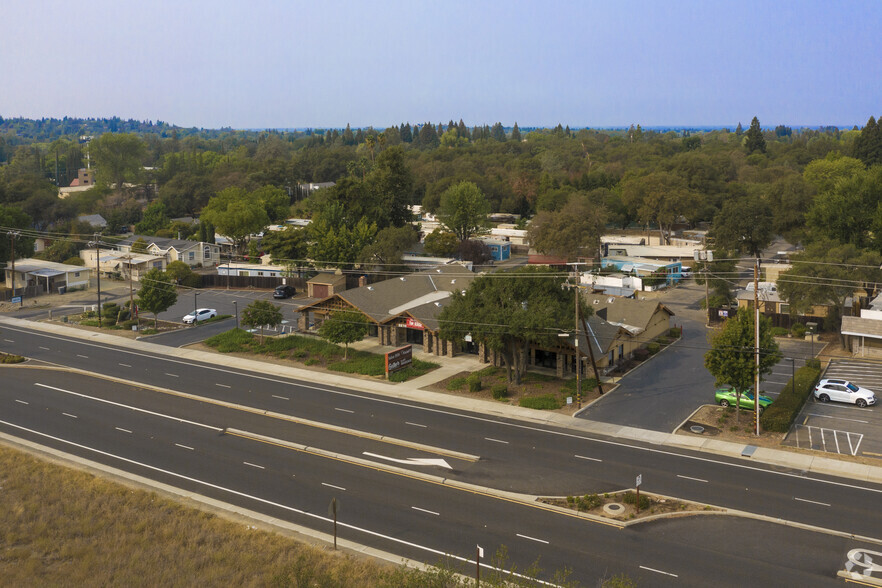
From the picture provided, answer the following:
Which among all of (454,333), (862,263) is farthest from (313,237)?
(862,263)

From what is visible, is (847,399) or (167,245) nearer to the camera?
(847,399)

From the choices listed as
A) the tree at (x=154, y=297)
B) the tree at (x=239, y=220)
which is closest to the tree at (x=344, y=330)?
the tree at (x=154, y=297)

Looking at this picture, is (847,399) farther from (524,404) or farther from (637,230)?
(637,230)

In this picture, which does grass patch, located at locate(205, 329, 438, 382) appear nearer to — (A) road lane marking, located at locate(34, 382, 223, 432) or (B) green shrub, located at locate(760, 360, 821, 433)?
(A) road lane marking, located at locate(34, 382, 223, 432)

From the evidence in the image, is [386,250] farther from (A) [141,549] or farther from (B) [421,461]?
(A) [141,549]

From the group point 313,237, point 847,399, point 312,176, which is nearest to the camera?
point 847,399

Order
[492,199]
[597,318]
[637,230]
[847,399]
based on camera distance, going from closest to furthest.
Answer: [847,399]
[597,318]
[637,230]
[492,199]

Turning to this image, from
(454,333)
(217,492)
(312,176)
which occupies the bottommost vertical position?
(217,492)
